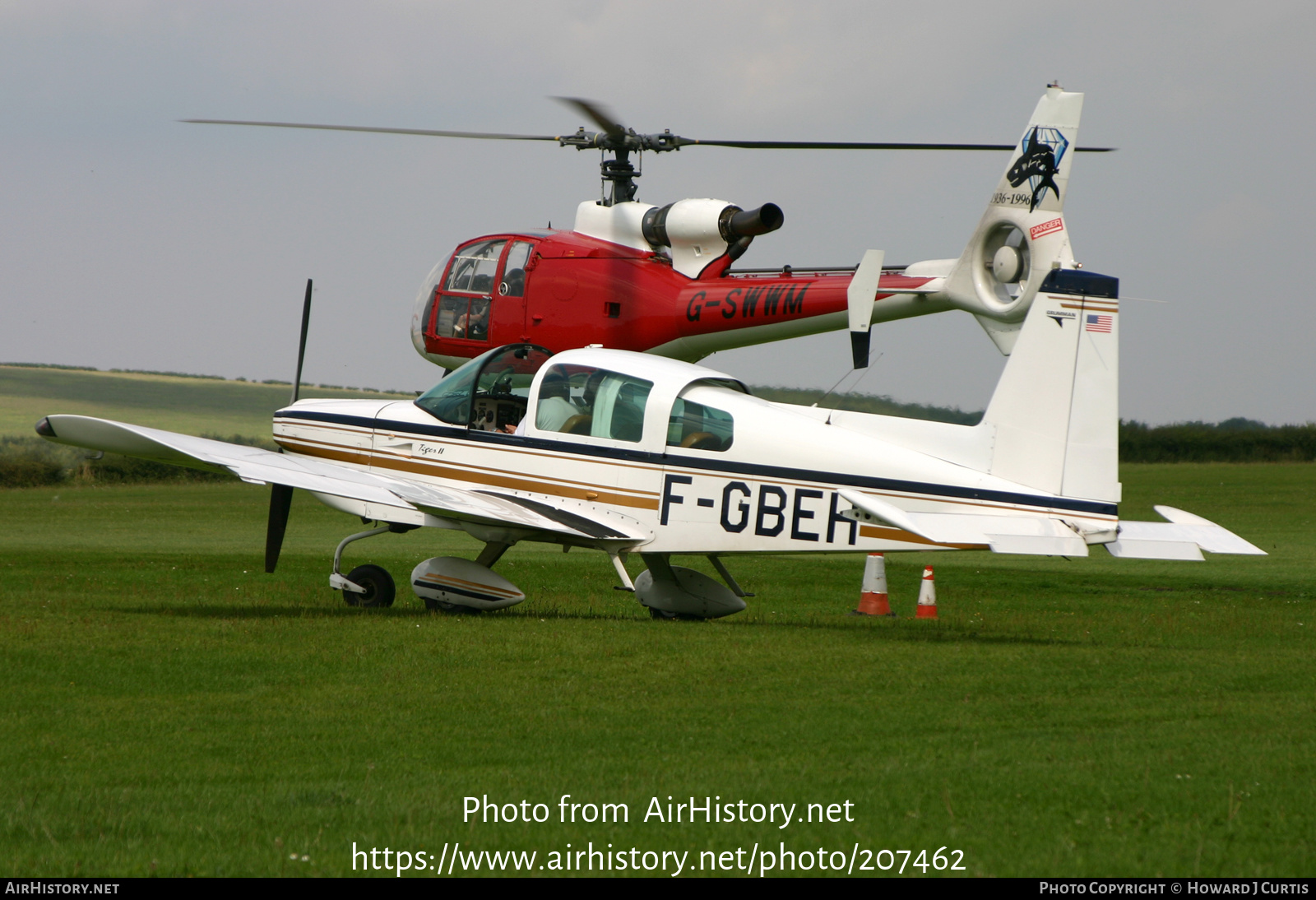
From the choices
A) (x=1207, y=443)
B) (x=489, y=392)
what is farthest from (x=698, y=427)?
(x=1207, y=443)

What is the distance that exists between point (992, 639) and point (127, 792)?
21.9ft

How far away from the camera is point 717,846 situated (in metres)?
4.47

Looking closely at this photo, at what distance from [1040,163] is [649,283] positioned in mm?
5320

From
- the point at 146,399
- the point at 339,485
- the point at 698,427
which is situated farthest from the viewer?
the point at 146,399

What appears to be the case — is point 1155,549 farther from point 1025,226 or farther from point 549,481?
point 1025,226

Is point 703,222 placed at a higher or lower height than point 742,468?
higher

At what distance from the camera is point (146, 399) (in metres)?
64.4

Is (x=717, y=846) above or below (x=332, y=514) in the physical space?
above

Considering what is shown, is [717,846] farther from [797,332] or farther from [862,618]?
[797,332]

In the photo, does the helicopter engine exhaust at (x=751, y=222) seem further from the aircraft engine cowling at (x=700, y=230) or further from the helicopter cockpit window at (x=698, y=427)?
the helicopter cockpit window at (x=698, y=427)

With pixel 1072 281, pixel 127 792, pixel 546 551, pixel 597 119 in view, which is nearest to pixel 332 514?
pixel 546 551

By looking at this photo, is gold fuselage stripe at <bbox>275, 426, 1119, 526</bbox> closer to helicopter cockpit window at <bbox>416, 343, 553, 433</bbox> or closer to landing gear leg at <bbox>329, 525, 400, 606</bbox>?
helicopter cockpit window at <bbox>416, 343, 553, 433</bbox>

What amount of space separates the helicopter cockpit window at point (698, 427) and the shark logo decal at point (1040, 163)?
16.8 ft

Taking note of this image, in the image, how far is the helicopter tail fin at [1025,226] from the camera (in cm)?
1345
